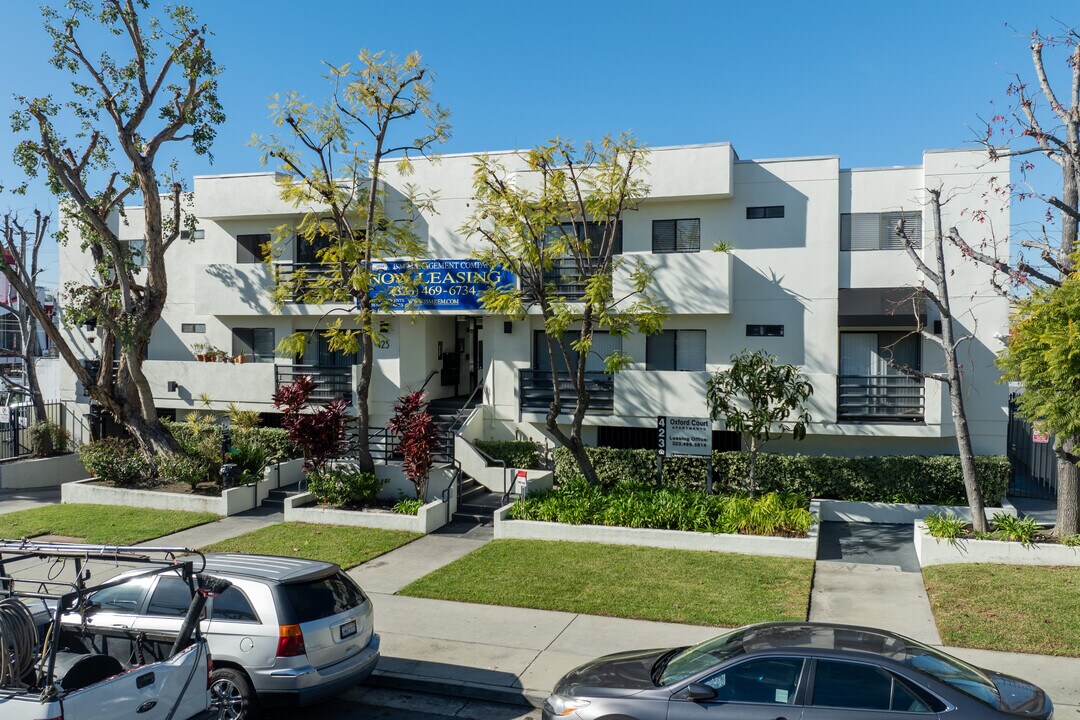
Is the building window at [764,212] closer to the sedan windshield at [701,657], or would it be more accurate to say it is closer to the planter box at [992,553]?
the planter box at [992,553]

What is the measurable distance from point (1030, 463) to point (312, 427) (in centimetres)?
1825

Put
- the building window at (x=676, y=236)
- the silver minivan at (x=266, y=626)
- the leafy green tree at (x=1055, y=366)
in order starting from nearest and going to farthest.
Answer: the silver minivan at (x=266, y=626) → the leafy green tree at (x=1055, y=366) → the building window at (x=676, y=236)

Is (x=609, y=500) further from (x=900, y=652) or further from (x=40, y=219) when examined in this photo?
(x=40, y=219)

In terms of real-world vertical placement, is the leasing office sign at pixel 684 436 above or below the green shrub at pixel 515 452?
above

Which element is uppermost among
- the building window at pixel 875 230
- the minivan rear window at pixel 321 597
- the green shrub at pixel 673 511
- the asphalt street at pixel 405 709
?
the building window at pixel 875 230

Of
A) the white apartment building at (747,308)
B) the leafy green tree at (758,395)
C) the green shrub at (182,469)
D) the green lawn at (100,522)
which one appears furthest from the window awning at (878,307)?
the green shrub at (182,469)

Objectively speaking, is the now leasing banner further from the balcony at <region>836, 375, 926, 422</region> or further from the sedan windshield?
the sedan windshield

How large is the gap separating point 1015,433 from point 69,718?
24925mm

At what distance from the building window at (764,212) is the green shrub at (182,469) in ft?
45.9

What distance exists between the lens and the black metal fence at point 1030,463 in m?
19.6

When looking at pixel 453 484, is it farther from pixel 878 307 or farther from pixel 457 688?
pixel 878 307

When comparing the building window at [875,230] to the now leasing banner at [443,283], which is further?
the now leasing banner at [443,283]

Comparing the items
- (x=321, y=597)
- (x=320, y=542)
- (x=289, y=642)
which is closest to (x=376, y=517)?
(x=320, y=542)

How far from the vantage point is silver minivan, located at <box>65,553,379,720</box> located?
7.89m
